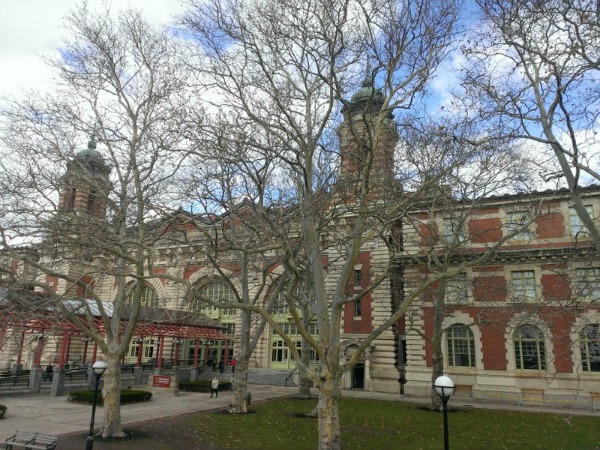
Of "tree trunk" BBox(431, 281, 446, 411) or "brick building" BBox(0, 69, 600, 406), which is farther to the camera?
"brick building" BBox(0, 69, 600, 406)

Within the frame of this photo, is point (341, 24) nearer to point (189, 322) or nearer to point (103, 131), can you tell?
point (103, 131)

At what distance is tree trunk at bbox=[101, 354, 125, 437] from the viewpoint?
596 inches

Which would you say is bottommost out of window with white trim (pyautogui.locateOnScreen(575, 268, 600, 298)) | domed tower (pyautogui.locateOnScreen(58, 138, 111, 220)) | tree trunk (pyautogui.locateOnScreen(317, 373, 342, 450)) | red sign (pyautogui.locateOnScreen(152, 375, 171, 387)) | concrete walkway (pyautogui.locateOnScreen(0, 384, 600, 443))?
concrete walkway (pyautogui.locateOnScreen(0, 384, 600, 443))

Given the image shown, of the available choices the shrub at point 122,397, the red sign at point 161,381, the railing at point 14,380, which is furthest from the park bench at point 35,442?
the railing at point 14,380

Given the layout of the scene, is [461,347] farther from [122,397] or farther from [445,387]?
[445,387]

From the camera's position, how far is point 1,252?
535 inches

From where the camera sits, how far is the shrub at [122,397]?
76.6 ft

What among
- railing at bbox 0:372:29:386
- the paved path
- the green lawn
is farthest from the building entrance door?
railing at bbox 0:372:29:386

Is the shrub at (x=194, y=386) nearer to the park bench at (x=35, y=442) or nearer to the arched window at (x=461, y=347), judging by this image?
the arched window at (x=461, y=347)

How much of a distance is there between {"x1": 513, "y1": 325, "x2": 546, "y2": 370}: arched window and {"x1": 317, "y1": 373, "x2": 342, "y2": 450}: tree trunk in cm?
2117

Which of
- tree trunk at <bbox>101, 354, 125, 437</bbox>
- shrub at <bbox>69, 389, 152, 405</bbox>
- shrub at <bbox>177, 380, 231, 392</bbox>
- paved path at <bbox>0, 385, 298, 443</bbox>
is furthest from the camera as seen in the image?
shrub at <bbox>177, 380, 231, 392</bbox>

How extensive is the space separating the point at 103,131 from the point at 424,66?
1130 centimetres

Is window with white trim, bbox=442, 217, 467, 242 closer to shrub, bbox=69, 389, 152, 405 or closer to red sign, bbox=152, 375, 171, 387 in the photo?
shrub, bbox=69, 389, 152, 405

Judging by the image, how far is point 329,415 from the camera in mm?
12281
